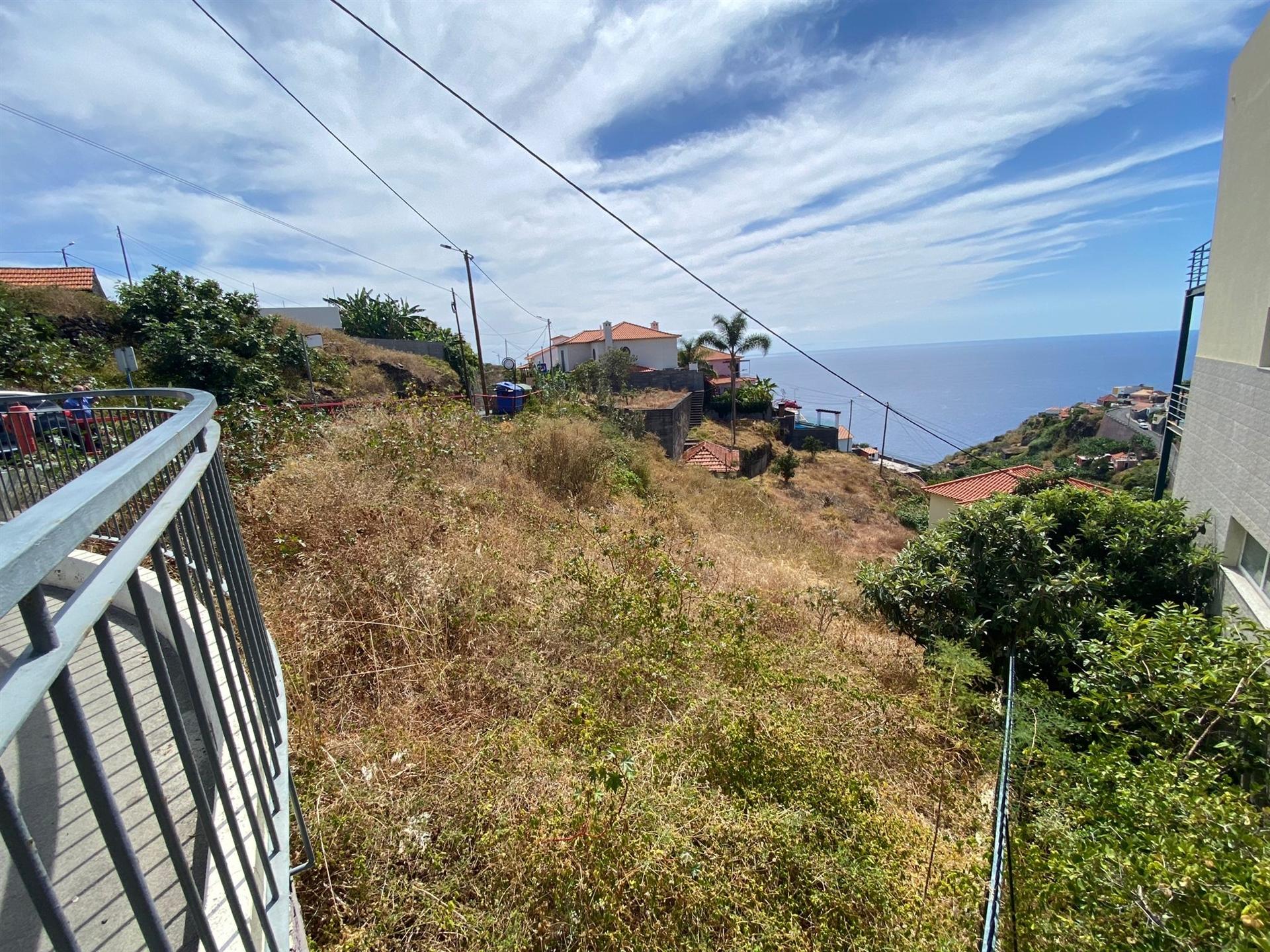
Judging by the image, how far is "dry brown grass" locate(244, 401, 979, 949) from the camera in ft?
7.93

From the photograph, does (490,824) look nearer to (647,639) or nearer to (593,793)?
(593,793)

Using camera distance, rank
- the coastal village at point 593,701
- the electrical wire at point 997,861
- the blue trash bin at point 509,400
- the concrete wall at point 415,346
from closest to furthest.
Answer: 1. the coastal village at point 593,701
2. the electrical wire at point 997,861
3. the blue trash bin at point 509,400
4. the concrete wall at point 415,346

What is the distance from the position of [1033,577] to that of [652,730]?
16.1 feet

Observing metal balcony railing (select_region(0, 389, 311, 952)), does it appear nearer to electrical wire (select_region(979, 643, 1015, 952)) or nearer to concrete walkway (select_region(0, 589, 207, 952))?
concrete walkway (select_region(0, 589, 207, 952))

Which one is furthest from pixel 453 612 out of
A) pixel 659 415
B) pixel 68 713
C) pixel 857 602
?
pixel 659 415

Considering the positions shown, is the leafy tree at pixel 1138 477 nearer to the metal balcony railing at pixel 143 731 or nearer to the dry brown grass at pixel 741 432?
the dry brown grass at pixel 741 432

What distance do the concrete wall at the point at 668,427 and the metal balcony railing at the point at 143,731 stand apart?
1764cm

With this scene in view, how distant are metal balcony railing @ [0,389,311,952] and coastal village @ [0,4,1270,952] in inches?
0.4

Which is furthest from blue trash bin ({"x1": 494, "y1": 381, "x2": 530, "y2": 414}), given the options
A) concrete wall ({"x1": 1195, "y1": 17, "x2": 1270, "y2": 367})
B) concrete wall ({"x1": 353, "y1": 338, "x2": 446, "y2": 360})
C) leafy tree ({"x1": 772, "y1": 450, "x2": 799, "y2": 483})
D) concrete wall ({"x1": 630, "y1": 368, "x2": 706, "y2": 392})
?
concrete wall ({"x1": 1195, "y1": 17, "x2": 1270, "y2": 367})

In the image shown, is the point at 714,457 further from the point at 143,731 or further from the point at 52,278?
the point at 143,731

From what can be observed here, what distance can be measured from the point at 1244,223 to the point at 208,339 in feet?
60.9

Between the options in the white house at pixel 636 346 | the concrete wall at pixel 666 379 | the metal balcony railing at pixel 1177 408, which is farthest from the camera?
the white house at pixel 636 346

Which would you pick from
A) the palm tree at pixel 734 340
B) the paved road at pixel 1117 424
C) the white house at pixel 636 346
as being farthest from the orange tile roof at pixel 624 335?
the paved road at pixel 1117 424

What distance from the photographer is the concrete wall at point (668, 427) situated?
20625 mm
